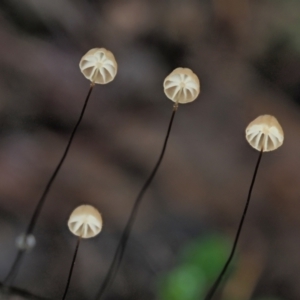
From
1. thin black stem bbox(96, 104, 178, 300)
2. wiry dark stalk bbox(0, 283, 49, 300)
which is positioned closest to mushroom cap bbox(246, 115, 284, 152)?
thin black stem bbox(96, 104, 178, 300)

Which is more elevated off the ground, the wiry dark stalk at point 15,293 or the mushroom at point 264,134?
the mushroom at point 264,134

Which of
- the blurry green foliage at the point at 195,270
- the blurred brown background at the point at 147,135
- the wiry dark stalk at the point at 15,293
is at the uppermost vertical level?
the blurred brown background at the point at 147,135

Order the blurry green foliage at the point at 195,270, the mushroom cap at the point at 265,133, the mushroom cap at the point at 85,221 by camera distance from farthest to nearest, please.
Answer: the blurry green foliage at the point at 195,270 < the mushroom cap at the point at 85,221 < the mushroom cap at the point at 265,133

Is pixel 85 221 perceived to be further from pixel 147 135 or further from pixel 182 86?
pixel 182 86

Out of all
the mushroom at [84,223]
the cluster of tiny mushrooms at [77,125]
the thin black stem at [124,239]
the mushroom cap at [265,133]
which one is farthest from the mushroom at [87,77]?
the mushroom cap at [265,133]

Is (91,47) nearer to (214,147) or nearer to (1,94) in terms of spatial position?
(1,94)

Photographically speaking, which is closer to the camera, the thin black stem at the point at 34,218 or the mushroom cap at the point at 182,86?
the mushroom cap at the point at 182,86

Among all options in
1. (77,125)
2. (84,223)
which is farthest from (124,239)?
(77,125)

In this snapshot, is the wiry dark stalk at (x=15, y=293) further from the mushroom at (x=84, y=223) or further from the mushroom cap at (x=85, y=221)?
the mushroom cap at (x=85, y=221)
